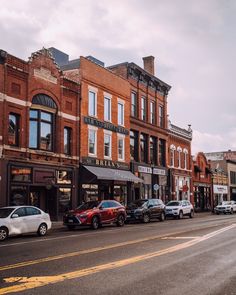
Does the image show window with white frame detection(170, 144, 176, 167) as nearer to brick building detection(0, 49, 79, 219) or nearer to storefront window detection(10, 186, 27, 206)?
brick building detection(0, 49, 79, 219)

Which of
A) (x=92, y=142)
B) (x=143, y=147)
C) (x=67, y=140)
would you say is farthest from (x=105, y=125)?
(x=143, y=147)

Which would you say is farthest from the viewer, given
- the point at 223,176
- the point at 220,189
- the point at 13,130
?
the point at 223,176

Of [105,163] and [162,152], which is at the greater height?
[162,152]

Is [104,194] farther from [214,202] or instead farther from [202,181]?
[214,202]

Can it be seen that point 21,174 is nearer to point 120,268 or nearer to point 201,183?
point 120,268

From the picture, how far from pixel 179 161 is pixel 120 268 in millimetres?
40725

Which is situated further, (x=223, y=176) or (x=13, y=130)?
(x=223, y=176)

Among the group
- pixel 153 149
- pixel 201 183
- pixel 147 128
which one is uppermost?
pixel 147 128

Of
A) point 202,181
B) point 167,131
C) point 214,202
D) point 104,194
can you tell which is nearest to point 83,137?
point 104,194

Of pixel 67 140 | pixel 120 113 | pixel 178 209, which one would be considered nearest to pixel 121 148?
pixel 120 113

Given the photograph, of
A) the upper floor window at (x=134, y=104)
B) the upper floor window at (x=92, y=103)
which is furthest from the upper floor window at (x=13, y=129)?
the upper floor window at (x=134, y=104)

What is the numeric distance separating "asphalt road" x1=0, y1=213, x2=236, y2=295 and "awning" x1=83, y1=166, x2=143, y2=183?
16702 millimetres

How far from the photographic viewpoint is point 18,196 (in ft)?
84.6

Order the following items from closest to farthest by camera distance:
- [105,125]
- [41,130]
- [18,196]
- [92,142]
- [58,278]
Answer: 1. [58,278]
2. [18,196]
3. [41,130]
4. [92,142]
5. [105,125]
